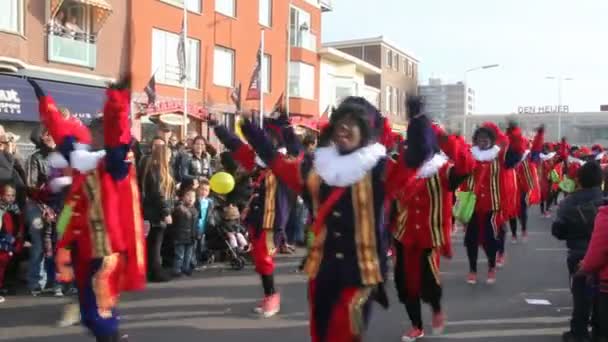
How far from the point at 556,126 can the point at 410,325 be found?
5423cm

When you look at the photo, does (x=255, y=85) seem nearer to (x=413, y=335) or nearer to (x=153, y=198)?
(x=153, y=198)

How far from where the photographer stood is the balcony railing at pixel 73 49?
20109mm

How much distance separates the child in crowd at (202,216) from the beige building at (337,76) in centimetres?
2350

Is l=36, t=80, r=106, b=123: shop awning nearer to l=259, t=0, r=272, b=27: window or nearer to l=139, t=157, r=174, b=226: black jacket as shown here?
l=259, t=0, r=272, b=27: window

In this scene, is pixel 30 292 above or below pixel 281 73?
below

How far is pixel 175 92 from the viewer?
78.1 feet

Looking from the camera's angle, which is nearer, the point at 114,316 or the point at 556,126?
the point at 114,316

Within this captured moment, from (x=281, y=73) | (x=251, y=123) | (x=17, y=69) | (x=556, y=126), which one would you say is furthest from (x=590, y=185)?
(x=556, y=126)

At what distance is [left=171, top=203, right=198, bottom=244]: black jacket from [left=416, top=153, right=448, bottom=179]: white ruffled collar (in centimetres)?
419

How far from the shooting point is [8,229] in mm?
7555

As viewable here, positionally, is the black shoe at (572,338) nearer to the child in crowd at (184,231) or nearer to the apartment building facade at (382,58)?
the child in crowd at (184,231)

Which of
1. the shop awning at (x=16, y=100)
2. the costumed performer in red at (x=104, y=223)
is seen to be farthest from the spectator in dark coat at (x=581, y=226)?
the shop awning at (x=16, y=100)

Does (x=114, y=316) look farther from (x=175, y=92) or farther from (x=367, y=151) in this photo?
(x=175, y=92)

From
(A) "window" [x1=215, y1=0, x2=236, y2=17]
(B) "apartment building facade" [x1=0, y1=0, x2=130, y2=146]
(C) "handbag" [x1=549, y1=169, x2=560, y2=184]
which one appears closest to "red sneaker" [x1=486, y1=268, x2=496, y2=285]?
(C) "handbag" [x1=549, y1=169, x2=560, y2=184]
